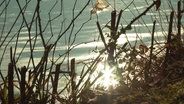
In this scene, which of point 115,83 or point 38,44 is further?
point 38,44

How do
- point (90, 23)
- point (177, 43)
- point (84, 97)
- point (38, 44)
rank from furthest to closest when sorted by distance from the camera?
point (90, 23), point (38, 44), point (177, 43), point (84, 97)

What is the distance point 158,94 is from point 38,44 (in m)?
3.81

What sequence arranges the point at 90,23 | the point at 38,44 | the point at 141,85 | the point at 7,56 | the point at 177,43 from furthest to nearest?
the point at 90,23 → the point at 38,44 → the point at 7,56 → the point at 177,43 → the point at 141,85

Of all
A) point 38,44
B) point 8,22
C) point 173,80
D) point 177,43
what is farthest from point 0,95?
point 8,22

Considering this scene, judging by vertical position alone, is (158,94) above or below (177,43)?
below

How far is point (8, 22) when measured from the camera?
7.56 metres

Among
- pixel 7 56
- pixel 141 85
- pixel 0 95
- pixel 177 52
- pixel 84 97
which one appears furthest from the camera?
pixel 7 56

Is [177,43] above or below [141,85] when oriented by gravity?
above

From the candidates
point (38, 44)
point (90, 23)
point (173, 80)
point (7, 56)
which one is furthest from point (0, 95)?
point (90, 23)

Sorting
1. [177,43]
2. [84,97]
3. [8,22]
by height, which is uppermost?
[8,22]

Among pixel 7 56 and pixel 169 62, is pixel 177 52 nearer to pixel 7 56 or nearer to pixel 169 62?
pixel 169 62

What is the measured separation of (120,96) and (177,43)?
2.82ft

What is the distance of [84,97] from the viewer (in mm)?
2188

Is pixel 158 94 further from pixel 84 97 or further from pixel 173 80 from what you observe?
pixel 84 97
